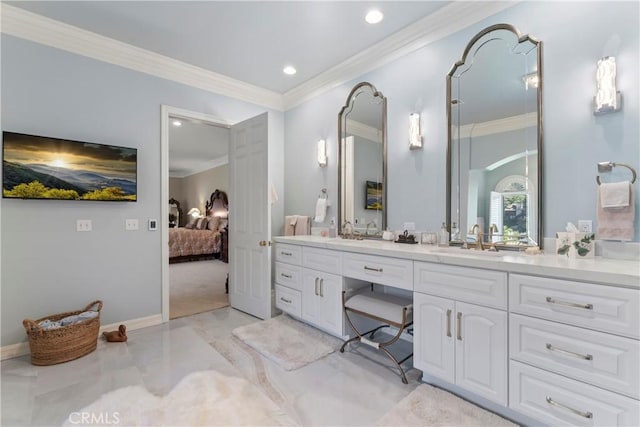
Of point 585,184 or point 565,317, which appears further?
point 585,184

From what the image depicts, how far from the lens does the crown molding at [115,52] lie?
240 cm

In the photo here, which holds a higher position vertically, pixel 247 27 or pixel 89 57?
pixel 247 27

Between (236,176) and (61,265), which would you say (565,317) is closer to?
(236,176)

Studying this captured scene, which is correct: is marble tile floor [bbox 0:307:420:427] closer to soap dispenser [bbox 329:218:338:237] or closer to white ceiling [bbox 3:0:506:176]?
soap dispenser [bbox 329:218:338:237]

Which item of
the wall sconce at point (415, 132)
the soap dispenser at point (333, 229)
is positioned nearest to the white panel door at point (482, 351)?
the wall sconce at point (415, 132)

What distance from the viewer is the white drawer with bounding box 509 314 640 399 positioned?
48.4 inches

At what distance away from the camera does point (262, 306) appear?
3.21 m

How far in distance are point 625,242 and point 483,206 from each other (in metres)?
0.80

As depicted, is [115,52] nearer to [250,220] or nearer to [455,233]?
[250,220]

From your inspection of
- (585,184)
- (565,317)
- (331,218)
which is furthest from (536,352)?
(331,218)

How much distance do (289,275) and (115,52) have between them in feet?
9.12

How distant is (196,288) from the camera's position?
4551 millimetres

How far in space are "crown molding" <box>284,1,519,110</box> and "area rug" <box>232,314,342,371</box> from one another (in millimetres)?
2705

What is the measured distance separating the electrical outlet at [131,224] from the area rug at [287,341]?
4.84 ft
